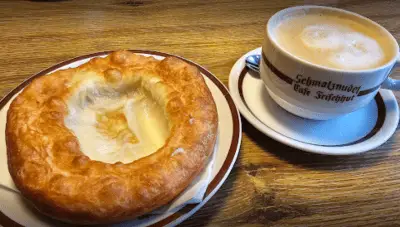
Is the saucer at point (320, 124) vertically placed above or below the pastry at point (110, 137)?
below

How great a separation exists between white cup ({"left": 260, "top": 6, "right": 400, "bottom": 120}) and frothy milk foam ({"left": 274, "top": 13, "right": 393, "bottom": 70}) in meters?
0.03

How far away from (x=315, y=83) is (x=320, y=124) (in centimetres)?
17

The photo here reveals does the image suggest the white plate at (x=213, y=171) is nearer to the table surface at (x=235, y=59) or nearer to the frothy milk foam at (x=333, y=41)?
the table surface at (x=235, y=59)

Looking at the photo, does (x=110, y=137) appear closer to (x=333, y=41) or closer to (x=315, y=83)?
(x=315, y=83)

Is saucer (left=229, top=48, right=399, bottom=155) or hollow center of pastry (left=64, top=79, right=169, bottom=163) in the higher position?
hollow center of pastry (left=64, top=79, right=169, bottom=163)

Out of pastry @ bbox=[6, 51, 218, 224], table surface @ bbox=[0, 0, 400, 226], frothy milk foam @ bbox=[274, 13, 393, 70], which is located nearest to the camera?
pastry @ bbox=[6, 51, 218, 224]

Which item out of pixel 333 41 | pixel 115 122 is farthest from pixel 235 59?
pixel 115 122

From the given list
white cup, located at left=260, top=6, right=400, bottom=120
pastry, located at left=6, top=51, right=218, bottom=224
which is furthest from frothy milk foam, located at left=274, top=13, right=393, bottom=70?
pastry, located at left=6, top=51, right=218, bottom=224

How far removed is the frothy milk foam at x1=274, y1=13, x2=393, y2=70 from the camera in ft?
2.85

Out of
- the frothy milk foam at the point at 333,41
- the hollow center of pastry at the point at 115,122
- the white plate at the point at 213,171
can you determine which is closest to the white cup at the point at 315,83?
the frothy milk foam at the point at 333,41

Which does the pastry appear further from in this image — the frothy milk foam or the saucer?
the frothy milk foam

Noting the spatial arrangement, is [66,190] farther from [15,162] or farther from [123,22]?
[123,22]

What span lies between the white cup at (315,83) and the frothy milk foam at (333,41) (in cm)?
3

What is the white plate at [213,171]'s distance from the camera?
65 centimetres
